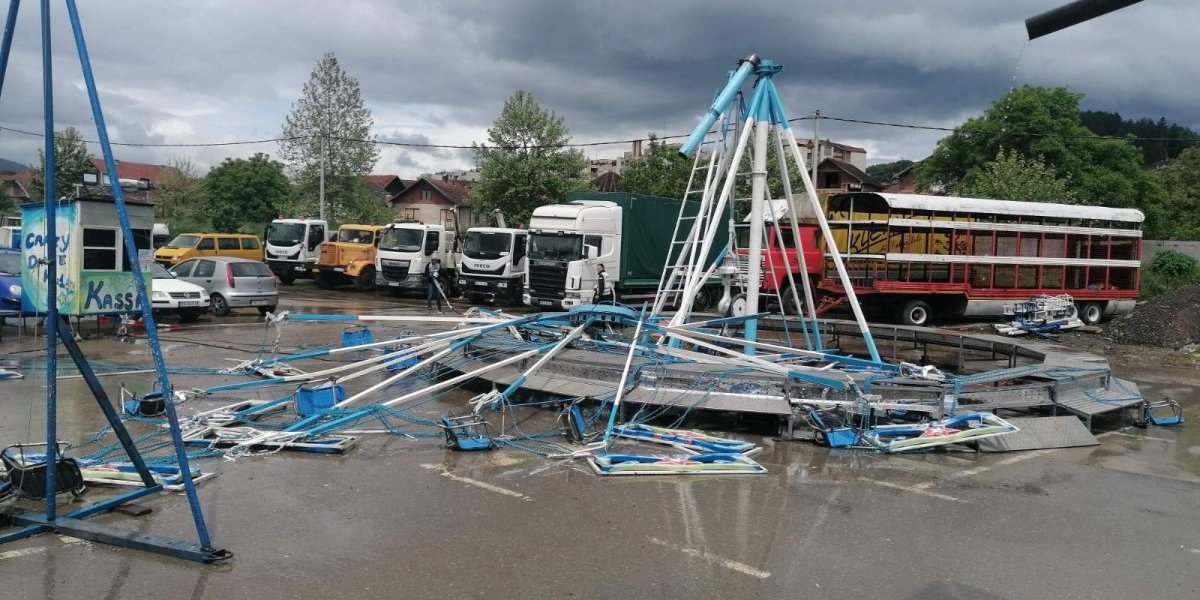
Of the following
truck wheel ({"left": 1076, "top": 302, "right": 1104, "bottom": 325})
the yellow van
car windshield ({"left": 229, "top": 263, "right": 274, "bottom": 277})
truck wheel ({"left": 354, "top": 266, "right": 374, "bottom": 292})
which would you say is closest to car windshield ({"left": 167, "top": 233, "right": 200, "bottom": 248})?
the yellow van

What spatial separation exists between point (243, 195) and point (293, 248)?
19786mm

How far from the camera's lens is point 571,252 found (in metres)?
24.2

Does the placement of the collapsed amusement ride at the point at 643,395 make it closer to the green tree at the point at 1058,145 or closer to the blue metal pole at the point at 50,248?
the blue metal pole at the point at 50,248

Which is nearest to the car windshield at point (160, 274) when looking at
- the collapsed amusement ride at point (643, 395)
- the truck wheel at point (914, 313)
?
the collapsed amusement ride at point (643, 395)

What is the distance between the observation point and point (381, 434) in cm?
922

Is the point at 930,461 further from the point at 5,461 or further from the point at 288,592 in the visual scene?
the point at 5,461

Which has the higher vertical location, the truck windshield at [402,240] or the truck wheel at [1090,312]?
the truck windshield at [402,240]

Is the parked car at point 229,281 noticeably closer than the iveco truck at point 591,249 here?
Yes

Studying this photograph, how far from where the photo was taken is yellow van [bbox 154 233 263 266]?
106ft

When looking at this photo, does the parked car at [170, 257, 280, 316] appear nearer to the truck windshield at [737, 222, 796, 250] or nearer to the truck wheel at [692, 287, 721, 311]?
the truck wheel at [692, 287, 721, 311]

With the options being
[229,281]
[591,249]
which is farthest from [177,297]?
[591,249]

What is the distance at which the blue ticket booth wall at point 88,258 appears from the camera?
14.4m

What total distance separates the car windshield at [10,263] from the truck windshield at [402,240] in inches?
506

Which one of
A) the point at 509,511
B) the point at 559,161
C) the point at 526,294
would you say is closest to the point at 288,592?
the point at 509,511
